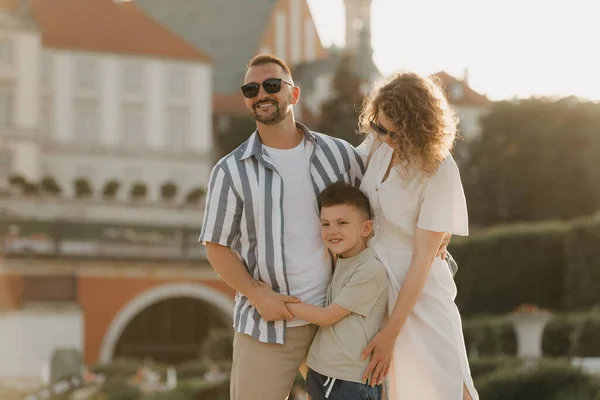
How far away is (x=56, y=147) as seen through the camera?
1806 inches

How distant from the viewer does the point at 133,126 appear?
160 feet

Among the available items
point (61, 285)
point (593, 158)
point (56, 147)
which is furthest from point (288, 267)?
point (56, 147)

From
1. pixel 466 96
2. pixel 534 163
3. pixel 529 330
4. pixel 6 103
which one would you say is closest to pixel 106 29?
pixel 6 103

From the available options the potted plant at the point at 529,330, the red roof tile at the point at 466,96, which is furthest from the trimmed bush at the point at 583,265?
the red roof tile at the point at 466,96

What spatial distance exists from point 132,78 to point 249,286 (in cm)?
4578

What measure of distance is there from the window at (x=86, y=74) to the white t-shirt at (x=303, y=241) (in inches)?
1749

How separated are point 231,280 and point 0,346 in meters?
24.7

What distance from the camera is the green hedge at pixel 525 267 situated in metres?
22.0

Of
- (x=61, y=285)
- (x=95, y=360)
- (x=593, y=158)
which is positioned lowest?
(x=95, y=360)

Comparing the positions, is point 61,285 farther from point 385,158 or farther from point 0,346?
point 385,158

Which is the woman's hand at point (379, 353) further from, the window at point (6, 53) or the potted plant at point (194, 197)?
the window at point (6, 53)

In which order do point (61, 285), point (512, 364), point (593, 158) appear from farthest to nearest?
point (593, 158)
point (61, 285)
point (512, 364)

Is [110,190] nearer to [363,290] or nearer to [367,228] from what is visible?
[367,228]

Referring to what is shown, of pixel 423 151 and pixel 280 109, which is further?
pixel 280 109
